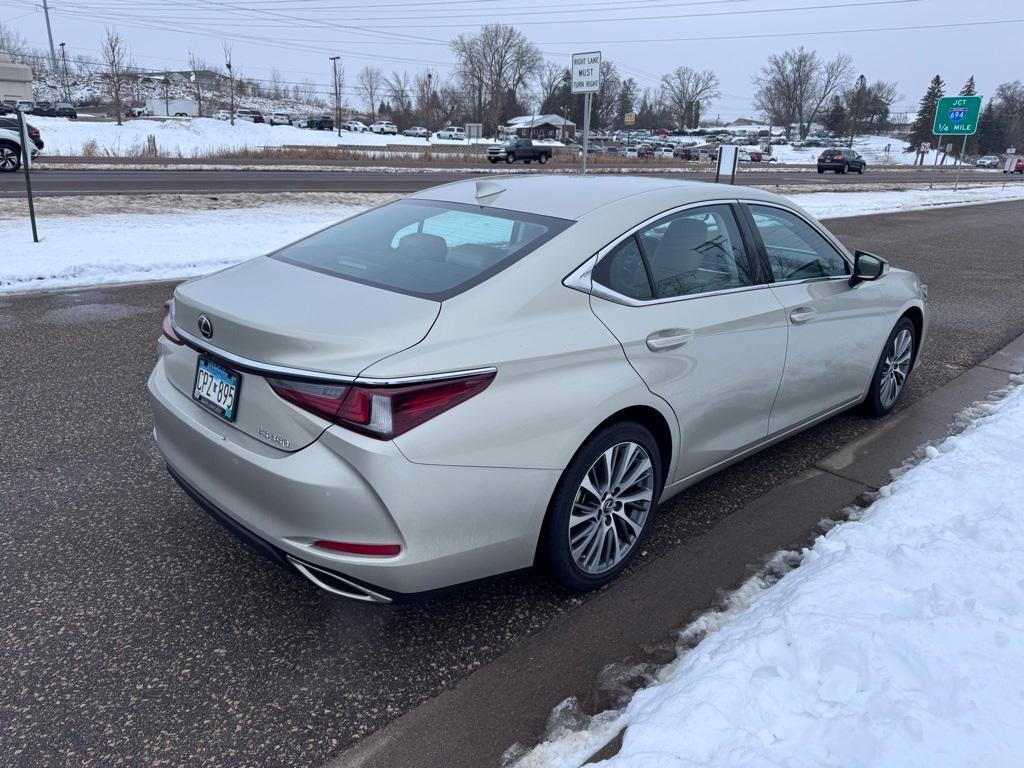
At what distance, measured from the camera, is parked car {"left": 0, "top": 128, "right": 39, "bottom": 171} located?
19531 millimetres

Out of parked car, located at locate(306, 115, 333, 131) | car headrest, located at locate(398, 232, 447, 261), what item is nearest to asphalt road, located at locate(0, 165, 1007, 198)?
car headrest, located at locate(398, 232, 447, 261)

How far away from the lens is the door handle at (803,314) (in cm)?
392

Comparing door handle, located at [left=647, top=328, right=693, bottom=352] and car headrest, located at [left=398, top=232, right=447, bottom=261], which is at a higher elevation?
car headrest, located at [left=398, top=232, right=447, bottom=261]

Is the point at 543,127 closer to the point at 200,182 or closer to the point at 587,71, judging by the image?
the point at 200,182

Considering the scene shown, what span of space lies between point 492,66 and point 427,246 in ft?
355

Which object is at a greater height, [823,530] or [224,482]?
[224,482]

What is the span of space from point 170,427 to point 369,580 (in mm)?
1129

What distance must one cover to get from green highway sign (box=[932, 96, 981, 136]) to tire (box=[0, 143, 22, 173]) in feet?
105

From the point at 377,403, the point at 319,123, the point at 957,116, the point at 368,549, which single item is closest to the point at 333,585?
the point at 368,549

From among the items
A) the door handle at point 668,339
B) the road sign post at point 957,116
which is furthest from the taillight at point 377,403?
the road sign post at point 957,116

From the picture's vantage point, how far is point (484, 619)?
3010 mm

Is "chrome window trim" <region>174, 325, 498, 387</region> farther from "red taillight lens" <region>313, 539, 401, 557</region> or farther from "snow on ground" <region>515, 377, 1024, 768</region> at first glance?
"snow on ground" <region>515, 377, 1024, 768</region>

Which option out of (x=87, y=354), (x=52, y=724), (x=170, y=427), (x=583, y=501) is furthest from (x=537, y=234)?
(x=87, y=354)

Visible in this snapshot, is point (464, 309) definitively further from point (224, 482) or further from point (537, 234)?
point (224, 482)
